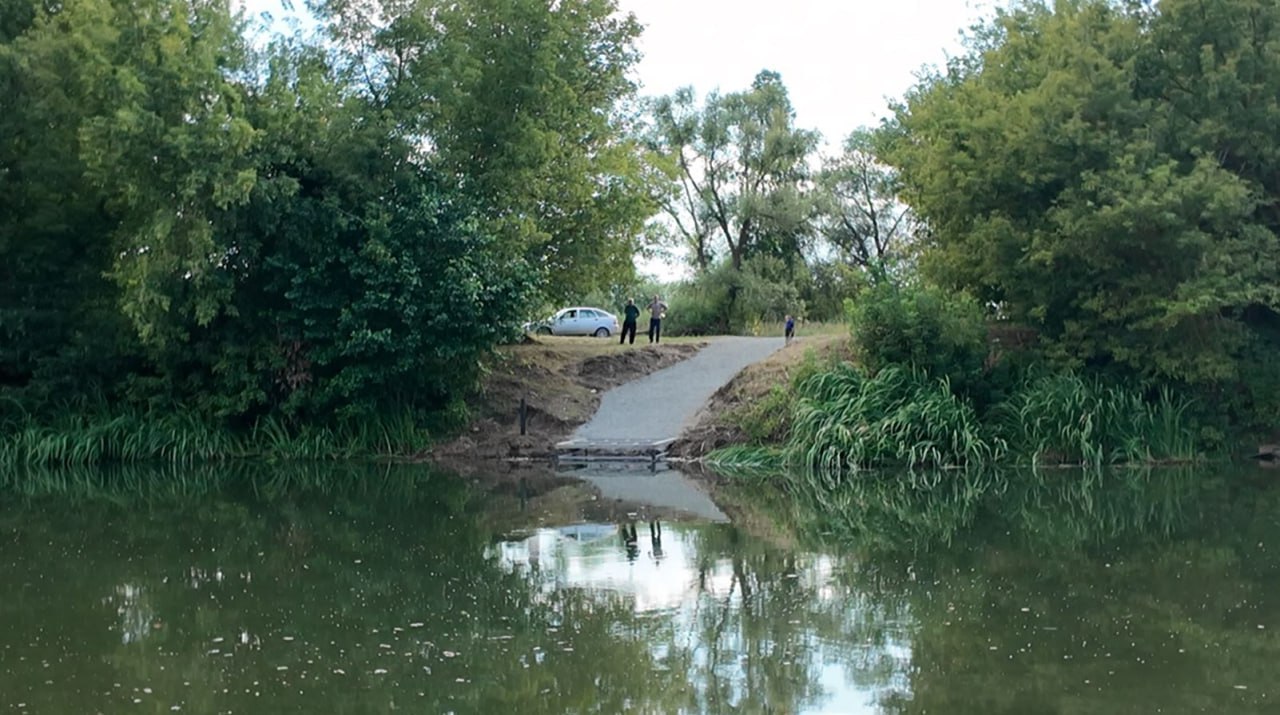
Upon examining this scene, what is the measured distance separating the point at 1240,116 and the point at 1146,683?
1614 centimetres

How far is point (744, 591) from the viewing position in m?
11.4

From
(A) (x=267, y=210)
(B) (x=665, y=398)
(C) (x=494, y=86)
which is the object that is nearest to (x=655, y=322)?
(B) (x=665, y=398)

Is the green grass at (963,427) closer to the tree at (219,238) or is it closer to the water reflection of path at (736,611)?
the tree at (219,238)

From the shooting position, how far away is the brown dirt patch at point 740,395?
23297 mm

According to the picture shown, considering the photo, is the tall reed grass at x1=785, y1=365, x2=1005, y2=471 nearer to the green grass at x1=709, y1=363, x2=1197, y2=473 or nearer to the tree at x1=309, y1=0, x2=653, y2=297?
the green grass at x1=709, y1=363, x2=1197, y2=473

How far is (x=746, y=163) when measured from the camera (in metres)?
48.6

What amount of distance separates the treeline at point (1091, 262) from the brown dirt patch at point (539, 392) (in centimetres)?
533

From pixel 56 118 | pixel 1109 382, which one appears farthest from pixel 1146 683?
pixel 56 118

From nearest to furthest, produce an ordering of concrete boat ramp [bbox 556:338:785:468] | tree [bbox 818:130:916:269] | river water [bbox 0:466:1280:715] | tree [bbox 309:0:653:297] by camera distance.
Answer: river water [bbox 0:466:1280:715] < concrete boat ramp [bbox 556:338:785:468] < tree [bbox 309:0:653:297] < tree [bbox 818:130:916:269]

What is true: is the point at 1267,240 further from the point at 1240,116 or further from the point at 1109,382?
the point at 1109,382

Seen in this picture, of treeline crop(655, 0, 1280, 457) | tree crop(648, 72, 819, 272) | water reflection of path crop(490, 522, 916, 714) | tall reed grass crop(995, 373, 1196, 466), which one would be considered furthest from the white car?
water reflection of path crop(490, 522, 916, 714)

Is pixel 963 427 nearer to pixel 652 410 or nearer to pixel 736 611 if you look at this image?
pixel 652 410

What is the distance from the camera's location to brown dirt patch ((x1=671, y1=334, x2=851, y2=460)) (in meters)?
23.3

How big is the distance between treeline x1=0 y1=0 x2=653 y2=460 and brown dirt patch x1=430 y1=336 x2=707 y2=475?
92 centimetres
